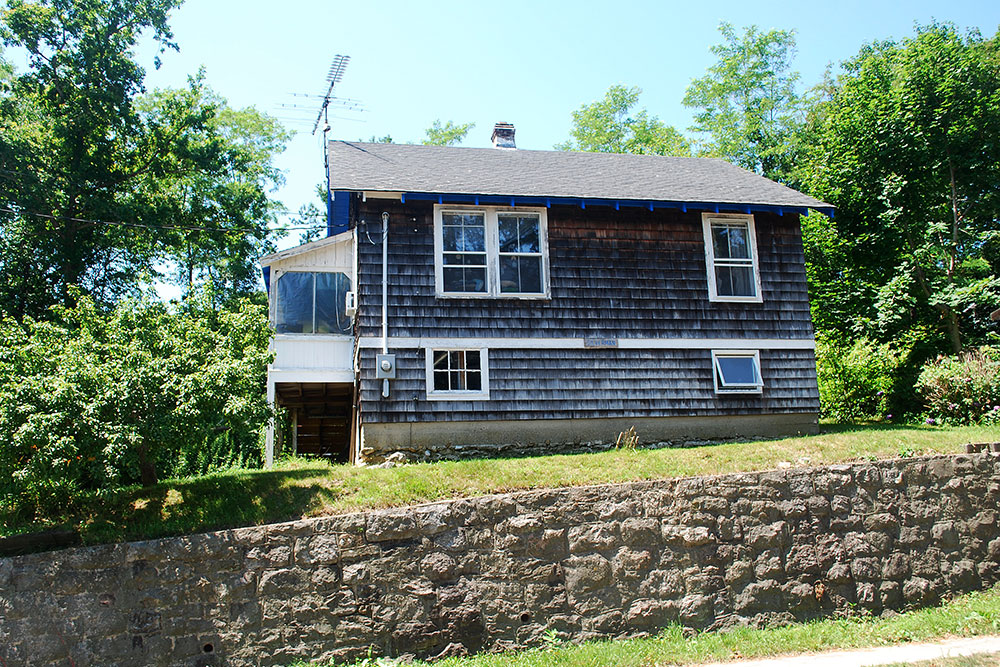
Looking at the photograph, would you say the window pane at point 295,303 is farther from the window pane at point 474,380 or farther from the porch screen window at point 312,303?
the window pane at point 474,380

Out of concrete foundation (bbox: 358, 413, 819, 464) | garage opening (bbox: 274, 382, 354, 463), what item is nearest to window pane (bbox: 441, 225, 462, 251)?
concrete foundation (bbox: 358, 413, 819, 464)

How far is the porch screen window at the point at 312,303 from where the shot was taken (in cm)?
1525

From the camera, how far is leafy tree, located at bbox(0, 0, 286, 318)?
2134 centimetres

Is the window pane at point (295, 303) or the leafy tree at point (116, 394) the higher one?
the window pane at point (295, 303)

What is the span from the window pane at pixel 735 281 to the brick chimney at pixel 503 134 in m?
7.13

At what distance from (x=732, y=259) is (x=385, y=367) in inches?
288

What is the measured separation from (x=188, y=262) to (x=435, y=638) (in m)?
25.6

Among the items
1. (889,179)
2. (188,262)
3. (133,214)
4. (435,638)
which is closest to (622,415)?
(435,638)

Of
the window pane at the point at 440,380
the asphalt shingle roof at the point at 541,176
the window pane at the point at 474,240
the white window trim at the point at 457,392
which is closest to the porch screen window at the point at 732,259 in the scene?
the asphalt shingle roof at the point at 541,176

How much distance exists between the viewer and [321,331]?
15320 millimetres

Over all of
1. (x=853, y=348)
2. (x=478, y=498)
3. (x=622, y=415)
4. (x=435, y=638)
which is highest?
(x=853, y=348)

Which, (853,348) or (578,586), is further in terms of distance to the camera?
(853,348)

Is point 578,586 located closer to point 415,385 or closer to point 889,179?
point 415,385

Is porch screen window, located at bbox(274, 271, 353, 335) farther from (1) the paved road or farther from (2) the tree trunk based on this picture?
(1) the paved road
